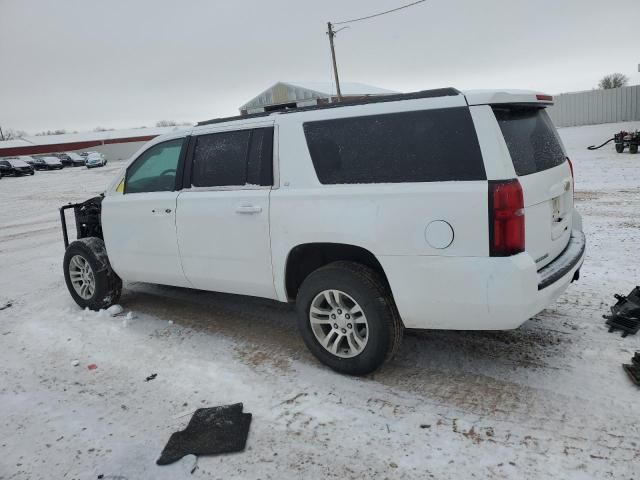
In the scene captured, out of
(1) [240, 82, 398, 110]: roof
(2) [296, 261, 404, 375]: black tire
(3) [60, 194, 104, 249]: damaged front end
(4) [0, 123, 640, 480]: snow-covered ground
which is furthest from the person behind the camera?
(1) [240, 82, 398, 110]: roof

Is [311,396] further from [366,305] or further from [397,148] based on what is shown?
[397,148]

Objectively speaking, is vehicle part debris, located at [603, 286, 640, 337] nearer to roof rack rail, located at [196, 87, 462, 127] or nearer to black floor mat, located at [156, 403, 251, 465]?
roof rack rail, located at [196, 87, 462, 127]

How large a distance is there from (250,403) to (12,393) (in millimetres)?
1926

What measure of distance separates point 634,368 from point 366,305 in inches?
73.0

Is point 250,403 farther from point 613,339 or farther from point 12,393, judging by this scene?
point 613,339

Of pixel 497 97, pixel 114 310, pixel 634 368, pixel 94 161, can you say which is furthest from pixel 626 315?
pixel 94 161

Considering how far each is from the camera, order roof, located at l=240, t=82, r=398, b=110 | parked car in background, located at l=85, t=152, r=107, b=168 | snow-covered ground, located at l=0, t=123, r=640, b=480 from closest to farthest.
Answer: snow-covered ground, located at l=0, t=123, r=640, b=480
roof, located at l=240, t=82, r=398, b=110
parked car in background, located at l=85, t=152, r=107, b=168

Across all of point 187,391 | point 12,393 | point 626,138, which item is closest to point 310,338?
point 187,391

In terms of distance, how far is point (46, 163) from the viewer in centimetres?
4603

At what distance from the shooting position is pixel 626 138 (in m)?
17.3

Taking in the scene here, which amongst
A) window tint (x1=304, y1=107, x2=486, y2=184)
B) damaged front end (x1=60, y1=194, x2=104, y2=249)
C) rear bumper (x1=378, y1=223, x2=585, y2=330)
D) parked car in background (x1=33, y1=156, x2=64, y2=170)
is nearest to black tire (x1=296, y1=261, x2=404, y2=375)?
rear bumper (x1=378, y1=223, x2=585, y2=330)

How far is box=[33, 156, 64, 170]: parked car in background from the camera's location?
4617 cm

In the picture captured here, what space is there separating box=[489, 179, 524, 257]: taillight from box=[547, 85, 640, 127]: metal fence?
1335 inches

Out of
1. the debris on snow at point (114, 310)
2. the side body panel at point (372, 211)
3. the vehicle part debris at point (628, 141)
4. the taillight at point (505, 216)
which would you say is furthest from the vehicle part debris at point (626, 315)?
the vehicle part debris at point (628, 141)
